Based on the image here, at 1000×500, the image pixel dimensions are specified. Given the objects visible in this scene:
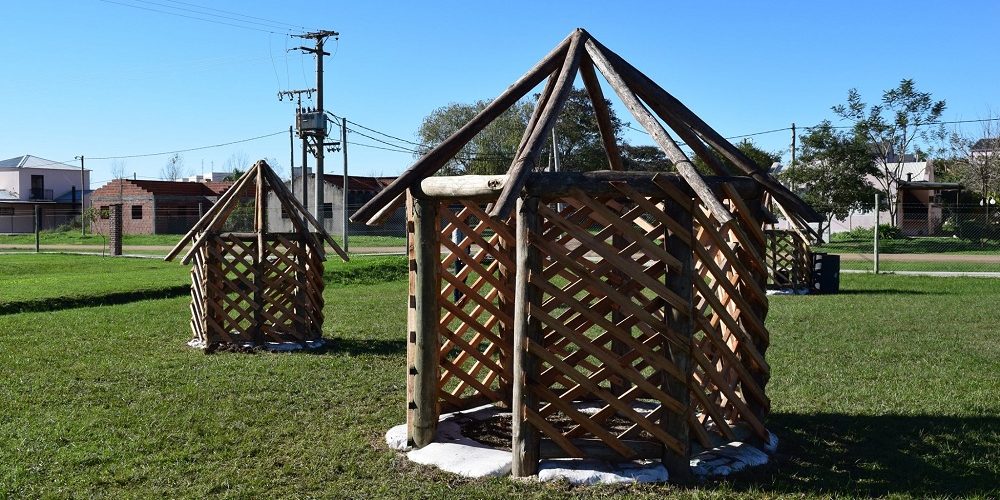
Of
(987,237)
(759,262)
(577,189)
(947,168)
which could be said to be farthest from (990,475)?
(947,168)

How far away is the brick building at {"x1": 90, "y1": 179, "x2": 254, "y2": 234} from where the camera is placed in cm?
4903

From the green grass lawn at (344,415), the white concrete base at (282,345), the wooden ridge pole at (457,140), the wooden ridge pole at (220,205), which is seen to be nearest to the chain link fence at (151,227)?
the wooden ridge pole at (220,205)

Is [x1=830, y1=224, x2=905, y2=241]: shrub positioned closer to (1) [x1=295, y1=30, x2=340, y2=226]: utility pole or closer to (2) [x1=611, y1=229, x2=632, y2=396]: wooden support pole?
(1) [x1=295, y1=30, x2=340, y2=226]: utility pole

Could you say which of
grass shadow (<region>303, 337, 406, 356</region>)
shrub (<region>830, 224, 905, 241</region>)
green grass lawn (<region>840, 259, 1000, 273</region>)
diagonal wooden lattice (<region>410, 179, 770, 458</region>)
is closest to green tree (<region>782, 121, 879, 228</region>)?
shrub (<region>830, 224, 905, 241</region>)

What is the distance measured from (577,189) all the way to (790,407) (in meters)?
3.42

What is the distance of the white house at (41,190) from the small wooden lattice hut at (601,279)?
5547 cm

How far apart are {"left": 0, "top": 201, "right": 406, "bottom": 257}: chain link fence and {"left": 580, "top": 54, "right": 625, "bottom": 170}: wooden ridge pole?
1162 inches

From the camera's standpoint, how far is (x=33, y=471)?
566cm

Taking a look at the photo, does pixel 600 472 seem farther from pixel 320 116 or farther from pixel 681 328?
pixel 320 116

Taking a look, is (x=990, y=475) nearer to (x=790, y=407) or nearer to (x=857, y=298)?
(x=790, y=407)

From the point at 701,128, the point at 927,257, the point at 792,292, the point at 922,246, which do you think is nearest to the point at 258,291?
the point at 701,128

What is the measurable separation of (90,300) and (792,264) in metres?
13.0

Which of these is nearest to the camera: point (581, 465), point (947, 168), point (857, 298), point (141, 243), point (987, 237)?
point (581, 465)

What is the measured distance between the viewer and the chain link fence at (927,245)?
23.3 m
